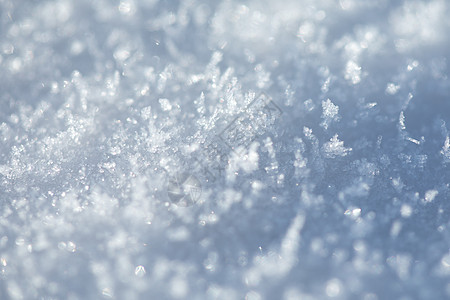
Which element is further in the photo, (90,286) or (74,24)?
(74,24)

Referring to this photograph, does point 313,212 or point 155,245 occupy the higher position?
point 313,212

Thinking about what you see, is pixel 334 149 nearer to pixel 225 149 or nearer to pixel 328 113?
pixel 328 113

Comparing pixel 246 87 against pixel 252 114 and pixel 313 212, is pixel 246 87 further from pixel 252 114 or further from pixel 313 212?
pixel 313 212

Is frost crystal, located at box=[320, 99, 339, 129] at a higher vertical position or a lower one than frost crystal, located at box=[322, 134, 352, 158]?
higher

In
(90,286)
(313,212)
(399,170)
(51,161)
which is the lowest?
(90,286)

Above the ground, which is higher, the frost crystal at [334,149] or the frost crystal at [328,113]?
the frost crystal at [328,113]

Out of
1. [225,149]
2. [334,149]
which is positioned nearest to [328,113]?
[334,149]

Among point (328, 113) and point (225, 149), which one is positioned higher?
point (328, 113)

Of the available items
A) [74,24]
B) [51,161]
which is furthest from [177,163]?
[74,24]
